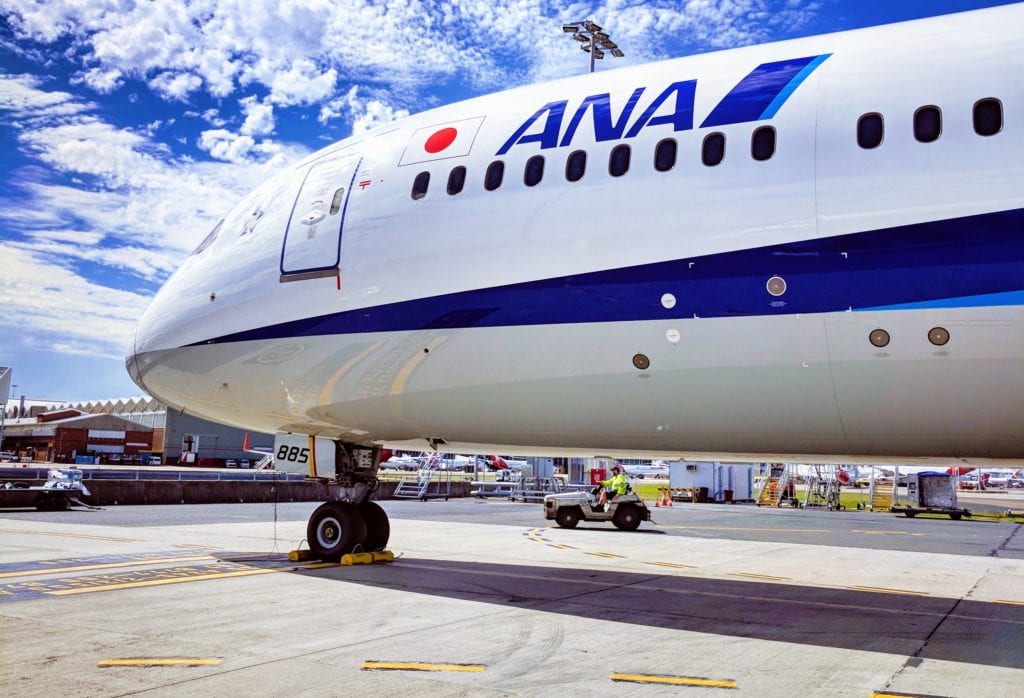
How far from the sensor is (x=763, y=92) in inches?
326

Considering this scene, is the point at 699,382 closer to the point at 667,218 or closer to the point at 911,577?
the point at 667,218

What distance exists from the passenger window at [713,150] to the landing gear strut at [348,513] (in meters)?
6.90

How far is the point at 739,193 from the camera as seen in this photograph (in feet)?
26.1

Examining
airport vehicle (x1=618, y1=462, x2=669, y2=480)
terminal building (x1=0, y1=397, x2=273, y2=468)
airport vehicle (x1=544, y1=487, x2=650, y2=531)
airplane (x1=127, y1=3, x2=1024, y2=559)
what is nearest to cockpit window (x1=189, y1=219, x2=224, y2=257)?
airplane (x1=127, y1=3, x2=1024, y2=559)

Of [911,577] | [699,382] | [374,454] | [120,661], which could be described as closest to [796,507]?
[911,577]

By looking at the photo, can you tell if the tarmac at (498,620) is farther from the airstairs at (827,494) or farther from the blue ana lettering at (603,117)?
the airstairs at (827,494)

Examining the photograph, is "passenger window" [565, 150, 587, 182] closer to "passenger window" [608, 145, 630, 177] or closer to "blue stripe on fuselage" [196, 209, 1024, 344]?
"passenger window" [608, 145, 630, 177]

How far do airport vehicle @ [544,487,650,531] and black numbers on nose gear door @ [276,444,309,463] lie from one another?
41.2ft

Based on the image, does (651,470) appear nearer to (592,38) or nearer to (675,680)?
(592,38)

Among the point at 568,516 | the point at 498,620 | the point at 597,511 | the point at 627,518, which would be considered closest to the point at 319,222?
the point at 498,620

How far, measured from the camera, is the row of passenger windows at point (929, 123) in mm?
7188

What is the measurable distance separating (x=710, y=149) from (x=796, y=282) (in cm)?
159

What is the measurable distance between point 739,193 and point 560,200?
1.87m

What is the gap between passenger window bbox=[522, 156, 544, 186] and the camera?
9250 mm
